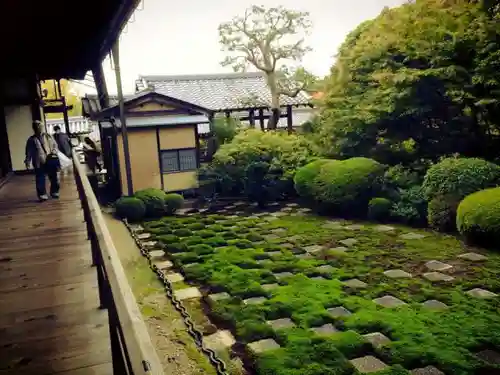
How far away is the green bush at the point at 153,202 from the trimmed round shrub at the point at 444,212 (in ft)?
28.5

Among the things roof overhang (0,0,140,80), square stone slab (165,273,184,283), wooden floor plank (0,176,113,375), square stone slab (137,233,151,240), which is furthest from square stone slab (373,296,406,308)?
square stone slab (137,233,151,240)

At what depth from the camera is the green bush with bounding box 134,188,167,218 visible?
14703 mm

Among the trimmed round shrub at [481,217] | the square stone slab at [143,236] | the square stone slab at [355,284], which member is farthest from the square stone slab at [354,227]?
the square stone slab at [143,236]

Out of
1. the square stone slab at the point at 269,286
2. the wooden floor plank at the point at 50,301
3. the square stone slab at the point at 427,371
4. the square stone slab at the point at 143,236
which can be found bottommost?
the square stone slab at the point at 143,236

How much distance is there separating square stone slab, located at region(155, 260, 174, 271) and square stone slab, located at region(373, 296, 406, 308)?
449 cm

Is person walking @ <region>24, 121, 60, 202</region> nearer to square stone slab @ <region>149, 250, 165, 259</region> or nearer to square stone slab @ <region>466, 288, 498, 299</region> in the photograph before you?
square stone slab @ <region>149, 250, 165, 259</region>

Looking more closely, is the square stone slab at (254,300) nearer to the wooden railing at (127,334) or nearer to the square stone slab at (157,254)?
the square stone slab at (157,254)

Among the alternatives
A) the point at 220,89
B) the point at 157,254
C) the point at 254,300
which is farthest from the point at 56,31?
the point at 220,89

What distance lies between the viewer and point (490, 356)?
4906mm

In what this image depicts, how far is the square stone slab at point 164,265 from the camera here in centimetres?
916

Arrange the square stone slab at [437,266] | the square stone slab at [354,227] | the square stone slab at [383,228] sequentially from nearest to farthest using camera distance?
1. the square stone slab at [437,266]
2. the square stone slab at [383,228]
3. the square stone slab at [354,227]

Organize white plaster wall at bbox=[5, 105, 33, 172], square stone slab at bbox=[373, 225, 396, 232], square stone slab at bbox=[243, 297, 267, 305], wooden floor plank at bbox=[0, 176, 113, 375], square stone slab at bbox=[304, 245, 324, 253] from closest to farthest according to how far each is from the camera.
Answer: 1. wooden floor plank at bbox=[0, 176, 113, 375]
2. square stone slab at bbox=[243, 297, 267, 305]
3. square stone slab at bbox=[304, 245, 324, 253]
4. square stone slab at bbox=[373, 225, 396, 232]
5. white plaster wall at bbox=[5, 105, 33, 172]

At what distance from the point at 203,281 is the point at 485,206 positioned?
19.9 feet

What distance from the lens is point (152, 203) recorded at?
14734mm
